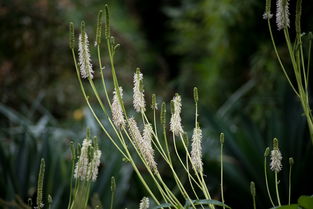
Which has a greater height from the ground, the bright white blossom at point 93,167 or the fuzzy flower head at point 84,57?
the fuzzy flower head at point 84,57

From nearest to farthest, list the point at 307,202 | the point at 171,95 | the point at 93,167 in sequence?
the point at 307,202 → the point at 93,167 → the point at 171,95

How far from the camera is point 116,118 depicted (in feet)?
4.11

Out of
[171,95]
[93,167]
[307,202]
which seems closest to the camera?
[307,202]

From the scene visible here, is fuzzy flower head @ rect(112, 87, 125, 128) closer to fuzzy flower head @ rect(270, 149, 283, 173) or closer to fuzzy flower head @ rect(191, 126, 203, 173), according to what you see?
fuzzy flower head @ rect(191, 126, 203, 173)

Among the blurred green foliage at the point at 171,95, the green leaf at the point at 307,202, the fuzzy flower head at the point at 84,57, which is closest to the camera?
the green leaf at the point at 307,202

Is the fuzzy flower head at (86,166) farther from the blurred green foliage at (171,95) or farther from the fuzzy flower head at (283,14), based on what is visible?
the blurred green foliage at (171,95)

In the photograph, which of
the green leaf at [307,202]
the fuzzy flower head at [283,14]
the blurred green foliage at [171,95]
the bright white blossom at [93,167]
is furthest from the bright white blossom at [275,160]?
the blurred green foliage at [171,95]

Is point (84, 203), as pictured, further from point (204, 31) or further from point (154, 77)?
point (154, 77)

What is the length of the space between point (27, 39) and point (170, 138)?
211cm

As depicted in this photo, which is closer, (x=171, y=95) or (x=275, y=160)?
(x=275, y=160)

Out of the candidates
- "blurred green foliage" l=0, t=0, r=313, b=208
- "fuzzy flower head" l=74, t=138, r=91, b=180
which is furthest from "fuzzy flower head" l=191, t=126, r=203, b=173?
"blurred green foliage" l=0, t=0, r=313, b=208

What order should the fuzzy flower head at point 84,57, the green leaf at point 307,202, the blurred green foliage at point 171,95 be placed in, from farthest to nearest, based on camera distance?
the blurred green foliage at point 171,95 < the fuzzy flower head at point 84,57 < the green leaf at point 307,202

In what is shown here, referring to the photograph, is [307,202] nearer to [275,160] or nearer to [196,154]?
[275,160]

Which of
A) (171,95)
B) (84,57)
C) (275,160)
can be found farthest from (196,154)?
(171,95)
